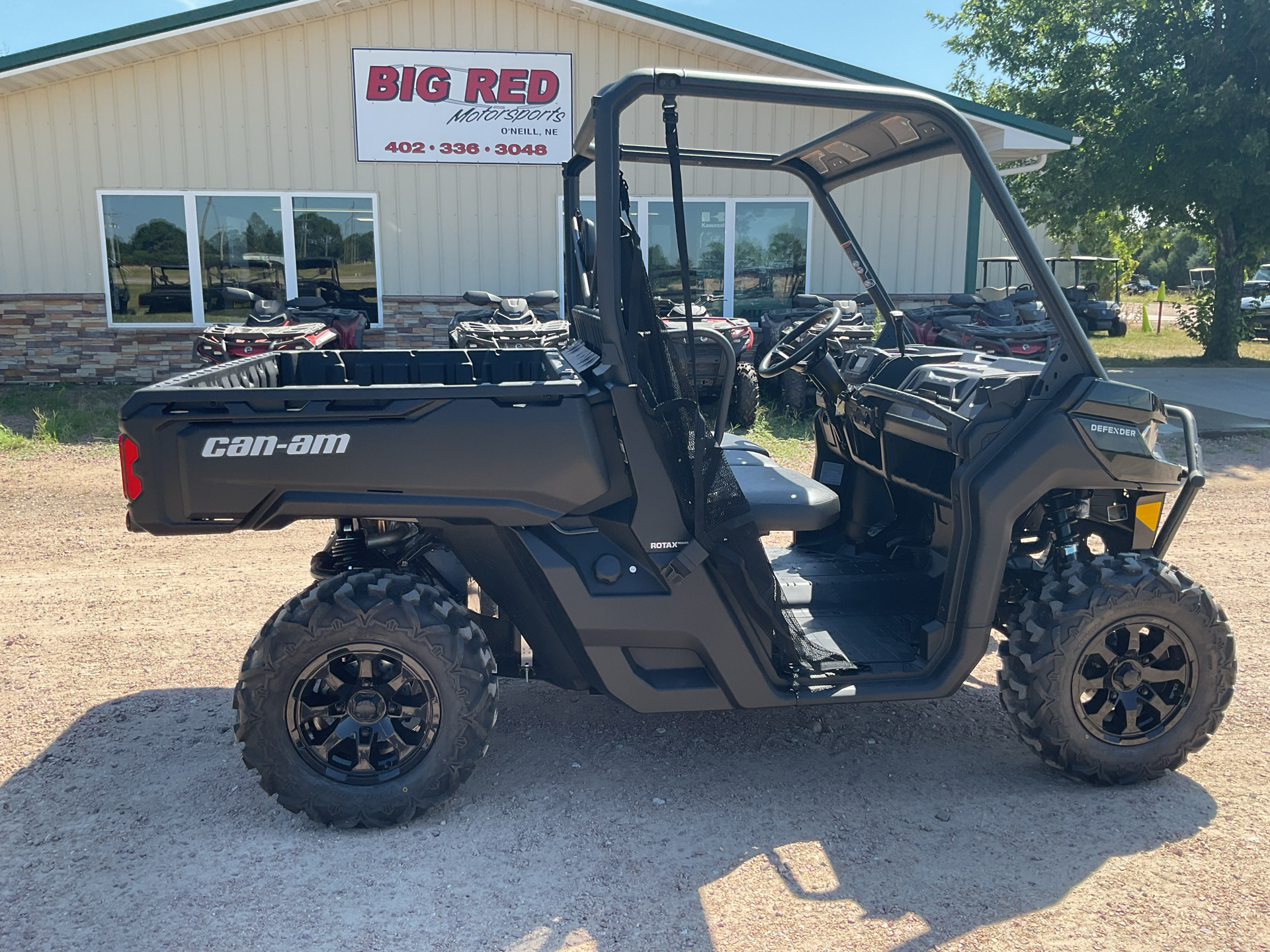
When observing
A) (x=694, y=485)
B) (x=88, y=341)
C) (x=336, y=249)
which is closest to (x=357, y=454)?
(x=694, y=485)

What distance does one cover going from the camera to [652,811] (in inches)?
131

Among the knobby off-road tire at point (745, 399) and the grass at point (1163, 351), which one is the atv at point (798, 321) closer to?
the knobby off-road tire at point (745, 399)

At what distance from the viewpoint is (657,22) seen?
1234cm

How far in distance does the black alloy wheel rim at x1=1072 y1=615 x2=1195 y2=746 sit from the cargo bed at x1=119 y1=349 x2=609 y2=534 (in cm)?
178

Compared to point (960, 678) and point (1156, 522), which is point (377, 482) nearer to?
point (960, 678)

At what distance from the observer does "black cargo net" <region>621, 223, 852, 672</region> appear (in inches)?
127

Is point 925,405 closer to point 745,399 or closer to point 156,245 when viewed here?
point 745,399

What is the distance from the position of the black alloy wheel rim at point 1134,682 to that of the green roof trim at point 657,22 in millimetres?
9679

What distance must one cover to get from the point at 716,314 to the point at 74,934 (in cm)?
1117

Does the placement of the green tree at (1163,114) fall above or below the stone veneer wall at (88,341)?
above

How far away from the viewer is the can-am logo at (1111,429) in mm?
3301

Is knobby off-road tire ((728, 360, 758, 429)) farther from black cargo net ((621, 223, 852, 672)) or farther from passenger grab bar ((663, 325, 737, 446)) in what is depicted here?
passenger grab bar ((663, 325, 737, 446))

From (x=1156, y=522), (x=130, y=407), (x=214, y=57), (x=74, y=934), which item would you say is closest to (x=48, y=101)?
(x=214, y=57)

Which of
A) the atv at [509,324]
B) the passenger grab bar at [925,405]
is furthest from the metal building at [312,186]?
the passenger grab bar at [925,405]
